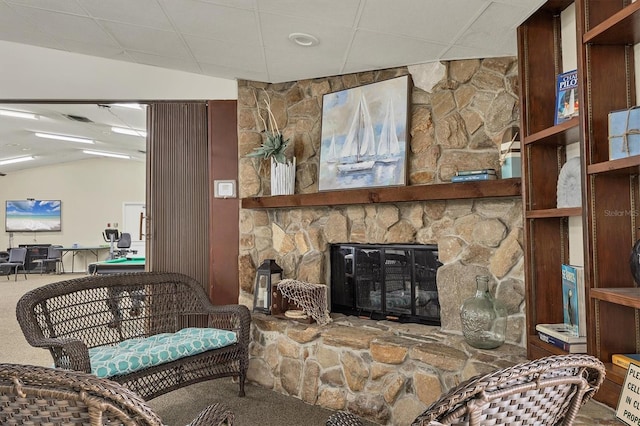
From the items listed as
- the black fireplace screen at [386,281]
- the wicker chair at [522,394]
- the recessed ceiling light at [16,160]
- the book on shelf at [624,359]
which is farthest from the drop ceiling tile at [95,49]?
the recessed ceiling light at [16,160]

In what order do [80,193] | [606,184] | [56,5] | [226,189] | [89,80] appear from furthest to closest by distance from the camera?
[80,193] < [89,80] < [226,189] < [56,5] < [606,184]

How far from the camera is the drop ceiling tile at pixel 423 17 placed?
2156 millimetres

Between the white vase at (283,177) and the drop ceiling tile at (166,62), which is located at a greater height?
the drop ceiling tile at (166,62)

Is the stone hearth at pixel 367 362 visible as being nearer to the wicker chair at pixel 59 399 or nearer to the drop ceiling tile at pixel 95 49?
the wicker chair at pixel 59 399

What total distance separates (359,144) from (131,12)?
5.73 ft

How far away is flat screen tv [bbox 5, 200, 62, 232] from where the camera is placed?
11.4 m

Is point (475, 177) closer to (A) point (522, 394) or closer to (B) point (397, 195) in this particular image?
→ (B) point (397, 195)

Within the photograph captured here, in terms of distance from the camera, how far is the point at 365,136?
10.4ft

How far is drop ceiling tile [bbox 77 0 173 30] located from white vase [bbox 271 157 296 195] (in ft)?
4.17

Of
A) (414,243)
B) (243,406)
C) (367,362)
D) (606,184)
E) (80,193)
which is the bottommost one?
(243,406)

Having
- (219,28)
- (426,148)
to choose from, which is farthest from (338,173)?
(219,28)

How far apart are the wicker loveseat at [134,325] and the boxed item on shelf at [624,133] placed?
8.02 ft

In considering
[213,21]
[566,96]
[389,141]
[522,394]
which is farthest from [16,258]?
[522,394]

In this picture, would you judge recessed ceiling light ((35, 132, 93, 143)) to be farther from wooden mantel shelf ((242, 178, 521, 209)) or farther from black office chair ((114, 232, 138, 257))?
wooden mantel shelf ((242, 178, 521, 209))
